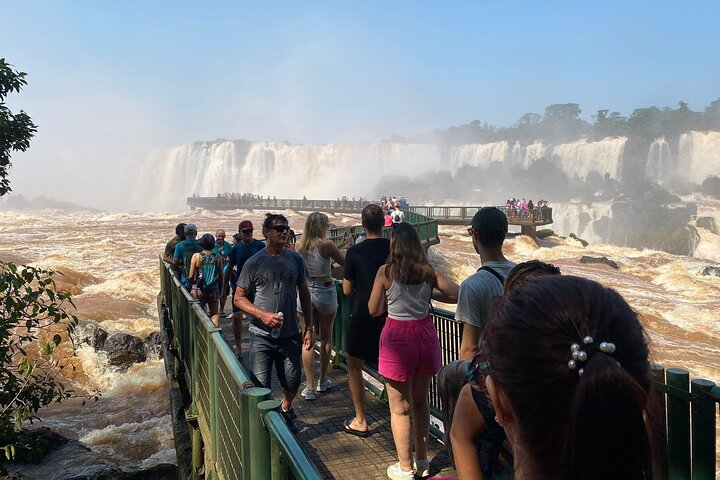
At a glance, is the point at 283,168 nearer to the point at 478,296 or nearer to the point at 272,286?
the point at 272,286

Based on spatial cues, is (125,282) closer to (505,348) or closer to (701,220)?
(505,348)

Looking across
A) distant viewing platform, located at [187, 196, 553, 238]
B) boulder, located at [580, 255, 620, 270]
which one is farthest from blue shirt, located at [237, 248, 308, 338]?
boulder, located at [580, 255, 620, 270]

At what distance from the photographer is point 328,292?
5812 millimetres

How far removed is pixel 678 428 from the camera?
114 inches

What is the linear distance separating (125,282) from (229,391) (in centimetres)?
1778

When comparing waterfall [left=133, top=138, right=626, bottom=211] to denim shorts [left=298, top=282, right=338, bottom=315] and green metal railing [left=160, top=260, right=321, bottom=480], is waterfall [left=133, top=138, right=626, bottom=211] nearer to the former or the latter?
denim shorts [left=298, top=282, right=338, bottom=315]

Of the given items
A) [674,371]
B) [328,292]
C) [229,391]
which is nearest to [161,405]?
[328,292]

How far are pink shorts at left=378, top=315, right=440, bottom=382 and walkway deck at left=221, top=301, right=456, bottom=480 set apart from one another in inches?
35.6

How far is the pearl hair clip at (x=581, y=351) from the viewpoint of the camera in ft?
3.64

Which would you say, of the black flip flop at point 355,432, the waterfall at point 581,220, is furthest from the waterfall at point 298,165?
the black flip flop at point 355,432

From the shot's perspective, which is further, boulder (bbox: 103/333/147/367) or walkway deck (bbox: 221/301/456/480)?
boulder (bbox: 103/333/147/367)

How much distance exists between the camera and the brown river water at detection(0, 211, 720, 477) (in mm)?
9977

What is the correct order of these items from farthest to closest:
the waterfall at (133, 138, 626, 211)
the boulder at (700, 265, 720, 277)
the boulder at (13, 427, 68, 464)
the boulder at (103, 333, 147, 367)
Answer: the waterfall at (133, 138, 626, 211) < the boulder at (700, 265, 720, 277) < the boulder at (103, 333, 147, 367) < the boulder at (13, 427, 68, 464)

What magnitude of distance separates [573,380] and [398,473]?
319 cm
